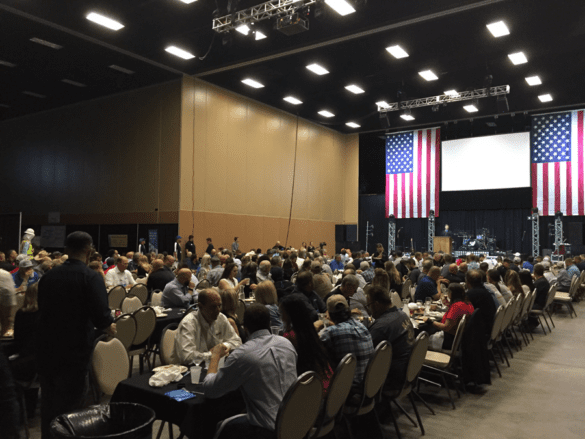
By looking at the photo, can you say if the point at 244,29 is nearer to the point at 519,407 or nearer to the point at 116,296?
the point at 116,296

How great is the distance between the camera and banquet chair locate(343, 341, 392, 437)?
3311mm

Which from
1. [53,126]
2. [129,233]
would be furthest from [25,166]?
[129,233]

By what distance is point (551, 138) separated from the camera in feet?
62.9

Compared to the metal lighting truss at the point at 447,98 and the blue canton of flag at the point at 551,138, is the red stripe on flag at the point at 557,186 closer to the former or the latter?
the blue canton of flag at the point at 551,138

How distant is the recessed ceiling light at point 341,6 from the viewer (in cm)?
1012

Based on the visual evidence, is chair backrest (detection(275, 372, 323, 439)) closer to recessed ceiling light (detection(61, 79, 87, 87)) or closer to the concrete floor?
the concrete floor

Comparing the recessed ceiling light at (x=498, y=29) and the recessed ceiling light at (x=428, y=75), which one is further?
the recessed ceiling light at (x=428, y=75)

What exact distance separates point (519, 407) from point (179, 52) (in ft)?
41.2

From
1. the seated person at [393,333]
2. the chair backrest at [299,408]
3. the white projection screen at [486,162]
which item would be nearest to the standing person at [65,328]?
the chair backrest at [299,408]

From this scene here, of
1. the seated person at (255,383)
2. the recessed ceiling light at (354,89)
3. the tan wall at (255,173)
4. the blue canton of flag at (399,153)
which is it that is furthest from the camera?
the blue canton of flag at (399,153)

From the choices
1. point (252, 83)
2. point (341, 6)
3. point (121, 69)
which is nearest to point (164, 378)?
point (341, 6)

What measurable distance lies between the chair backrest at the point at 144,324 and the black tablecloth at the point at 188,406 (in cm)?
212

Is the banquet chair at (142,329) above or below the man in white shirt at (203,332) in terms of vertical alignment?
below

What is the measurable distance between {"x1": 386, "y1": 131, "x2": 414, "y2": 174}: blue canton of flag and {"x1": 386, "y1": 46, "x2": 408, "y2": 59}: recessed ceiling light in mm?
9237
